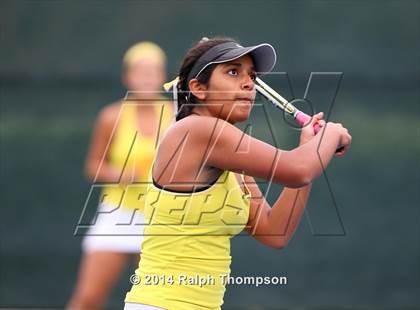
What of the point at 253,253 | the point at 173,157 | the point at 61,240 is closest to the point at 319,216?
the point at 253,253

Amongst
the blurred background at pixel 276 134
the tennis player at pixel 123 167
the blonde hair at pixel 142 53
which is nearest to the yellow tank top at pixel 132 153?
the tennis player at pixel 123 167

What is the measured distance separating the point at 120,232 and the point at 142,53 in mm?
1180

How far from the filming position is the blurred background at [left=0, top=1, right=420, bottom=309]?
577 cm

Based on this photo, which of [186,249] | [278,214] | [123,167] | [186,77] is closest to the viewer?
[186,249]

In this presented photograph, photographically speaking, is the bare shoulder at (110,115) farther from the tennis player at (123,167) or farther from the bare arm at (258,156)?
the bare arm at (258,156)

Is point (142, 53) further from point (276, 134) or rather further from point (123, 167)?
point (276, 134)

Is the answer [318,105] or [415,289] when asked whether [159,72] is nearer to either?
[318,105]

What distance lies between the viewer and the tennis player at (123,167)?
5172 mm

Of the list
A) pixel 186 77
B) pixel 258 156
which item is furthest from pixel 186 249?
pixel 186 77

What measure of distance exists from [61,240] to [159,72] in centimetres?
129

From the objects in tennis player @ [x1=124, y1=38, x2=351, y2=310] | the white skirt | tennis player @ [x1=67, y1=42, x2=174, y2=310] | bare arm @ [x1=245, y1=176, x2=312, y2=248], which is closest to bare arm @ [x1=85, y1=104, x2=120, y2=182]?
tennis player @ [x1=67, y1=42, x2=174, y2=310]

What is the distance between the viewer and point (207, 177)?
2721 mm

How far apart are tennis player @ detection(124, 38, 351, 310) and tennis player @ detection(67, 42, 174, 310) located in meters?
2.37

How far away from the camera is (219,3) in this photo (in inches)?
230
